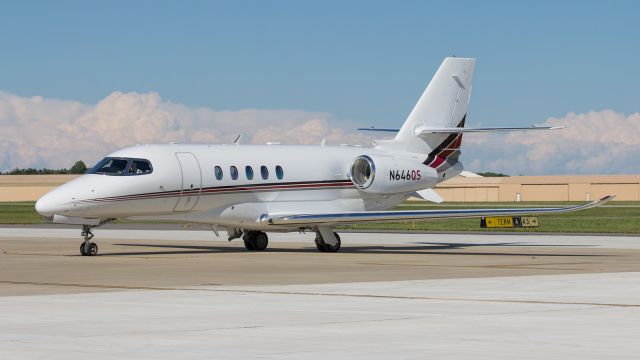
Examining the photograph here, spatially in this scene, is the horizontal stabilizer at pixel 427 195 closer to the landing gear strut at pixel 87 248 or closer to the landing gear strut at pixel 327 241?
the landing gear strut at pixel 327 241

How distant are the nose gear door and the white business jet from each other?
0.10ft

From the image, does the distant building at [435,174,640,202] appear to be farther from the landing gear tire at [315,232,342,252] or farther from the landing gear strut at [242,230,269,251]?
the landing gear tire at [315,232,342,252]

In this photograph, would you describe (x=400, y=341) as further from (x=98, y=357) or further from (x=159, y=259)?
(x=159, y=259)

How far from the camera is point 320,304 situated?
19.0m

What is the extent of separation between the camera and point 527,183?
15400 cm

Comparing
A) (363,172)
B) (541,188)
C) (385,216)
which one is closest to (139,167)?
(385,216)

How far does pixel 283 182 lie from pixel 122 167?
5.81 meters

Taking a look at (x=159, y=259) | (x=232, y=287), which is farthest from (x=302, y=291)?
(x=159, y=259)

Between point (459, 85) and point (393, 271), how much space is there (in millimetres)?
17285

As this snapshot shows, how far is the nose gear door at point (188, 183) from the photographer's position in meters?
36.3

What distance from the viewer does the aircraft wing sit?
3606cm

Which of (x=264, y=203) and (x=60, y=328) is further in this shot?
(x=264, y=203)

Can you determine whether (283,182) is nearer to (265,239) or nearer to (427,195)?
(265,239)

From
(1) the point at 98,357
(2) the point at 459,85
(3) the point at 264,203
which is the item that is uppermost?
(2) the point at 459,85
